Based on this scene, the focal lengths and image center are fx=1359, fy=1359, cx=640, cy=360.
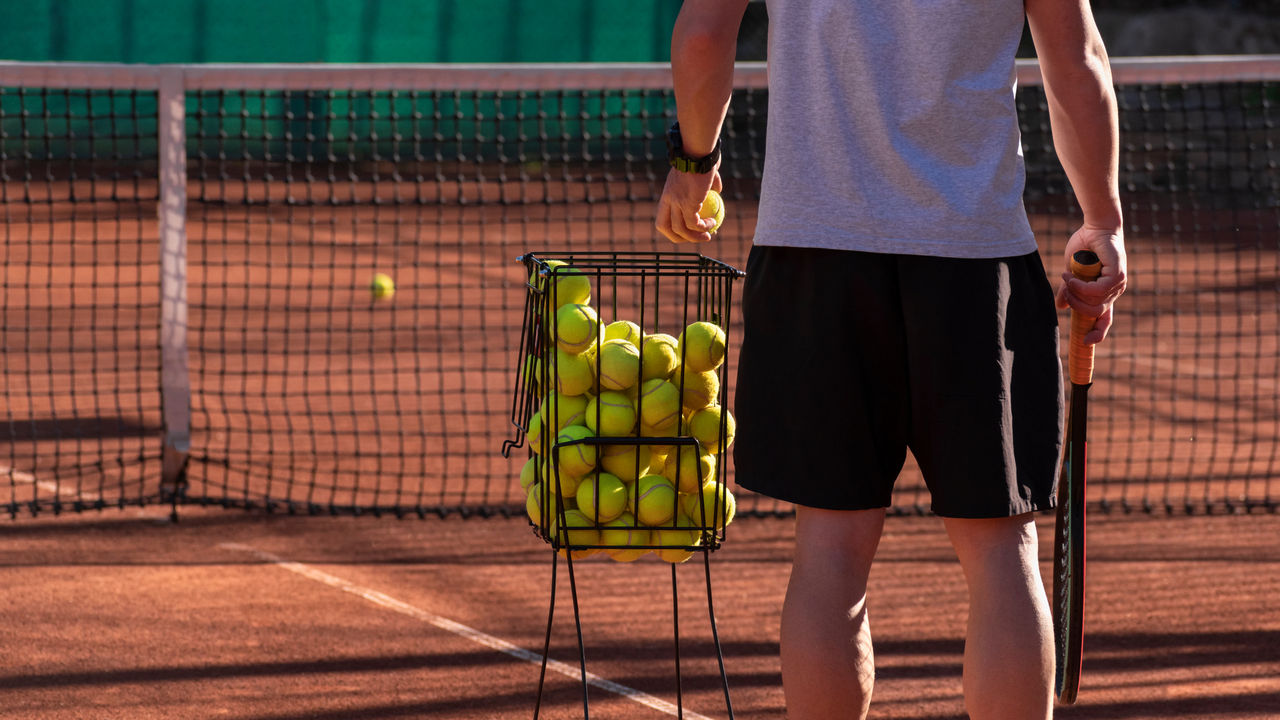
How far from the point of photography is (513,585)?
12.5 ft

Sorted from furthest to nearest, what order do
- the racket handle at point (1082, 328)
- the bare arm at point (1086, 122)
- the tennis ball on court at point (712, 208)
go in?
the tennis ball on court at point (712, 208), the racket handle at point (1082, 328), the bare arm at point (1086, 122)

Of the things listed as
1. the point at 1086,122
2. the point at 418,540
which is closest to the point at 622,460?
the point at 1086,122

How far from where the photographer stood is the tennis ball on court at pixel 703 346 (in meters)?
2.13

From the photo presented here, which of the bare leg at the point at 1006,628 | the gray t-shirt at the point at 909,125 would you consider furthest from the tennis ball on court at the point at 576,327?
the bare leg at the point at 1006,628

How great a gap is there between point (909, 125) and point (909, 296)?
0.78 ft

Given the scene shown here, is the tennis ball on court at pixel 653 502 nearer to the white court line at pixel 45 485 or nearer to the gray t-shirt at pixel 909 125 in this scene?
the gray t-shirt at pixel 909 125

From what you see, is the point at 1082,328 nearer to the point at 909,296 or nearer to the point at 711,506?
the point at 909,296

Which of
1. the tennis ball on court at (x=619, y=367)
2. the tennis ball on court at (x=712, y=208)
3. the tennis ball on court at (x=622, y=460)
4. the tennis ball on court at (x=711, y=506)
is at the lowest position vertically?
the tennis ball on court at (x=711, y=506)

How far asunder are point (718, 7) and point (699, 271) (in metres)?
0.40

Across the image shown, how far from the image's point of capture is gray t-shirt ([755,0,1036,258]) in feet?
6.13

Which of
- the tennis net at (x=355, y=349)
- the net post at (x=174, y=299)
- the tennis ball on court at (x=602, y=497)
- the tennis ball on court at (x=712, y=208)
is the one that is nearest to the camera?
the tennis ball on court at (x=602, y=497)

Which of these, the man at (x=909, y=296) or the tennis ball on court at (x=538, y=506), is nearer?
the man at (x=909, y=296)

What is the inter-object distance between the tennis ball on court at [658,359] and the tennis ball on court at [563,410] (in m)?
0.11

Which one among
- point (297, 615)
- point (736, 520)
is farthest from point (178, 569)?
point (736, 520)
